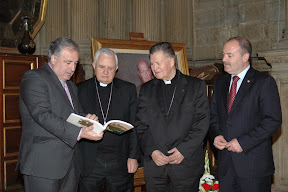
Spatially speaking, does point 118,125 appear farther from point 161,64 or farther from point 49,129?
point 161,64

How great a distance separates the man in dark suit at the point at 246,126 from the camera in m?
3.30

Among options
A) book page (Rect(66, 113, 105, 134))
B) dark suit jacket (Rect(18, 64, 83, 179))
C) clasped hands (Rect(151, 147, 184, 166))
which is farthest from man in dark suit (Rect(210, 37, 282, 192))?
dark suit jacket (Rect(18, 64, 83, 179))

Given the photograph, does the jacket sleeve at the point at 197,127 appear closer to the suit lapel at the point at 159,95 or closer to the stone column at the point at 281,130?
the suit lapel at the point at 159,95

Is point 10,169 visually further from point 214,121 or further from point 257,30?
point 257,30

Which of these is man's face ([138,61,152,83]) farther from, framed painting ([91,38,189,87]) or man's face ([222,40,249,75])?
man's face ([222,40,249,75])

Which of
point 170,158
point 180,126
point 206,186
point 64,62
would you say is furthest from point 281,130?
point 64,62

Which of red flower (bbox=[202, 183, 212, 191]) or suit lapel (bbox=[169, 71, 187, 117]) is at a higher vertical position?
suit lapel (bbox=[169, 71, 187, 117])

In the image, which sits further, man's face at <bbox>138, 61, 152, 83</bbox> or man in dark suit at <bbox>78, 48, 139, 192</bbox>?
man's face at <bbox>138, 61, 152, 83</bbox>

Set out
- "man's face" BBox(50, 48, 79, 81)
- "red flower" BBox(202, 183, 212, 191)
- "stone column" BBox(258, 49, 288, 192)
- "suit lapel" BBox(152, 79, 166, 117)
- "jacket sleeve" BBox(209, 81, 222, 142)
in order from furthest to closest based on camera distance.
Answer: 1. "stone column" BBox(258, 49, 288, 192)
2. "red flower" BBox(202, 183, 212, 191)
3. "jacket sleeve" BBox(209, 81, 222, 142)
4. "suit lapel" BBox(152, 79, 166, 117)
5. "man's face" BBox(50, 48, 79, 81)

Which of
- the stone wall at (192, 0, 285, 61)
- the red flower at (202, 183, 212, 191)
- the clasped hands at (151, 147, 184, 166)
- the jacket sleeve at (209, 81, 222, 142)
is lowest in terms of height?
the red flower at (202, 183, 212, 191)

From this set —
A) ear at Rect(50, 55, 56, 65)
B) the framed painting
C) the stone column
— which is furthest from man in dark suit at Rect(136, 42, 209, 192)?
the stone column

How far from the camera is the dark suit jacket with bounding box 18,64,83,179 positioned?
292 centimetres

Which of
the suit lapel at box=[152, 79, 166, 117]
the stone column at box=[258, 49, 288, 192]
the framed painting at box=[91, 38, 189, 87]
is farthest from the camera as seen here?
the stone column at box=[258, 49, 288, 192]

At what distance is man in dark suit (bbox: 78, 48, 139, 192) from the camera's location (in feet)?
11.6
